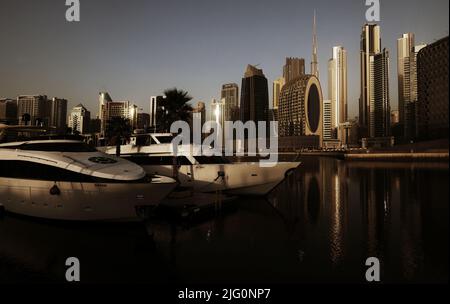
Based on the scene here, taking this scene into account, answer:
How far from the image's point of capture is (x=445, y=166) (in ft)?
10.3

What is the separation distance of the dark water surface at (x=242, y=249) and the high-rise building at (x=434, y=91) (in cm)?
62

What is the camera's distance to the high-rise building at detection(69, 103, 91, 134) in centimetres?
5619

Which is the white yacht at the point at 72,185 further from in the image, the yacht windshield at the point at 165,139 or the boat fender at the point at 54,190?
the yacht windshield at the point at 165,139

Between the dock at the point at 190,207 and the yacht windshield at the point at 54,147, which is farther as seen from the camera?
the dock at the point at 190,207

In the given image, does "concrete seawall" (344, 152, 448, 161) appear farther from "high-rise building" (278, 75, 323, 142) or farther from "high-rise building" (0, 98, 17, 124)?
"high-rise building" (0, 98, 17, 124)

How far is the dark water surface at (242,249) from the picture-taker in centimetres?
675

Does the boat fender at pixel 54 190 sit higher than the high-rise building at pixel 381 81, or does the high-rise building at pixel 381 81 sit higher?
the high-rise building at pixel 381 81

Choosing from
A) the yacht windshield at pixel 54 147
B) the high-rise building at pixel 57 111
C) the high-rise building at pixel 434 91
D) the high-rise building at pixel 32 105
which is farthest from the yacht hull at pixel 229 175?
the high-rise building at pixel 57 111

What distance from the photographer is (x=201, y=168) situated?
54.0 ft

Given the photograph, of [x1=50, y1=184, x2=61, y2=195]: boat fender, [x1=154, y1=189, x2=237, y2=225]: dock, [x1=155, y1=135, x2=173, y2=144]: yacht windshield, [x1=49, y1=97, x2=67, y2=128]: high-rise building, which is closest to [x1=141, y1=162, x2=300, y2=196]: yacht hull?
[x1=154, y1=189, x2=237, y2=225]: dock

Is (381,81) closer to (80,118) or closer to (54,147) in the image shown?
(54,147)

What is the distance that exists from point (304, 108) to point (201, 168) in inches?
6333

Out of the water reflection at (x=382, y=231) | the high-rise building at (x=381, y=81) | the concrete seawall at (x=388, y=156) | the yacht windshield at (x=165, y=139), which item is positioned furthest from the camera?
the concrete seawall at (x=388, y=156)

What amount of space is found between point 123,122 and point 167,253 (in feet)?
74.4
